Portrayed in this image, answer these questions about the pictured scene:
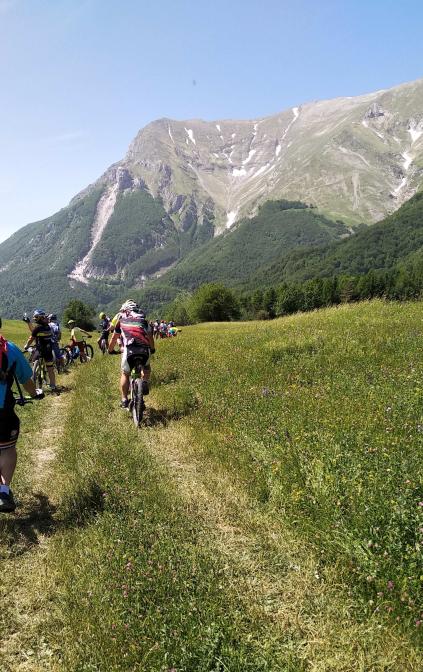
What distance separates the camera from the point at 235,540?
16.3ft

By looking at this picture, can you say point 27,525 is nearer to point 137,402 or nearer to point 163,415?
point 137,402

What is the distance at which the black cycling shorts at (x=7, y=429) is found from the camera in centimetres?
615

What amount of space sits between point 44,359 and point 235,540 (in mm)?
13383

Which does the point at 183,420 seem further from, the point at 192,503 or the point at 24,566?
the point at 24,566

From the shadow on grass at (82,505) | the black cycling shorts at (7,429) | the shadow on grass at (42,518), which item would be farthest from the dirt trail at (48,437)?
the black cycling shorts at (7,429)

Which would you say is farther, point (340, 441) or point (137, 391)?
point (137, 391)

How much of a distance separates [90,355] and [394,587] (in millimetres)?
25257

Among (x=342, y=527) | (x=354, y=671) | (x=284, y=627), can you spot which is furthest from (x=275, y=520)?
(x=354, y=671)

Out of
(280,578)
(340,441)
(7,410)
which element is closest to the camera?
(280,578)

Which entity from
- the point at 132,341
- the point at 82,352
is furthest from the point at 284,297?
the point at 132,341

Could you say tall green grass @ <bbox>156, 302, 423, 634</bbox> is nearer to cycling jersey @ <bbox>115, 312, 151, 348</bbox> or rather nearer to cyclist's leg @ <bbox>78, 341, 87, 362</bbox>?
cycling jersey @ <bbox>115, 312, 151, 348</bbox>

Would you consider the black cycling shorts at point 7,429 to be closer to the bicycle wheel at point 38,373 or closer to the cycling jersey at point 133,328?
the cycling jersey at point 133,328

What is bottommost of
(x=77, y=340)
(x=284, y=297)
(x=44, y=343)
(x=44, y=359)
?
(x=284, y=297)

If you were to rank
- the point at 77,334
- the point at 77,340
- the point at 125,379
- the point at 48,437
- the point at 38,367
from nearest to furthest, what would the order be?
the point at 48,437 → the point at 125,379 → the point at 38,367 → the point at 77,334 → the point at 77,340
